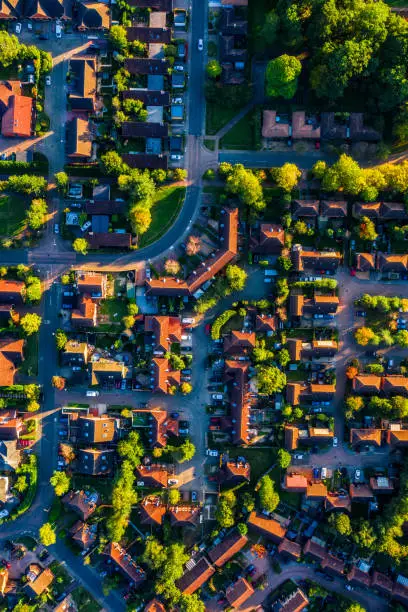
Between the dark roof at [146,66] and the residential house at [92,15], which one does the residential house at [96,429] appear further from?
the residential house at [92,15]

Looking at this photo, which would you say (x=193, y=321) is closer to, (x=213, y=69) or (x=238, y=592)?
(x=213, y=69)

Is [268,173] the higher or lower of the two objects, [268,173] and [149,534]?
the higher

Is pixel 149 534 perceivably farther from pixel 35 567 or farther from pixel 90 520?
pixel 35 567

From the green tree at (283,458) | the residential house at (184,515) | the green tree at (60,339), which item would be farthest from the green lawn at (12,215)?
the green tree at (283,458)

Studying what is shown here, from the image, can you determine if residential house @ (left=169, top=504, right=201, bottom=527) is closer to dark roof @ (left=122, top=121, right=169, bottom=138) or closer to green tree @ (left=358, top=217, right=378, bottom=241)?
green tree @ (left=358, top=217, right=378, bottom=241)

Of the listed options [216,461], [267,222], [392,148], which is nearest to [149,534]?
[216,461]

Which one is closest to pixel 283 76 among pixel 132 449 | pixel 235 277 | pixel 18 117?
pixel 235 277
